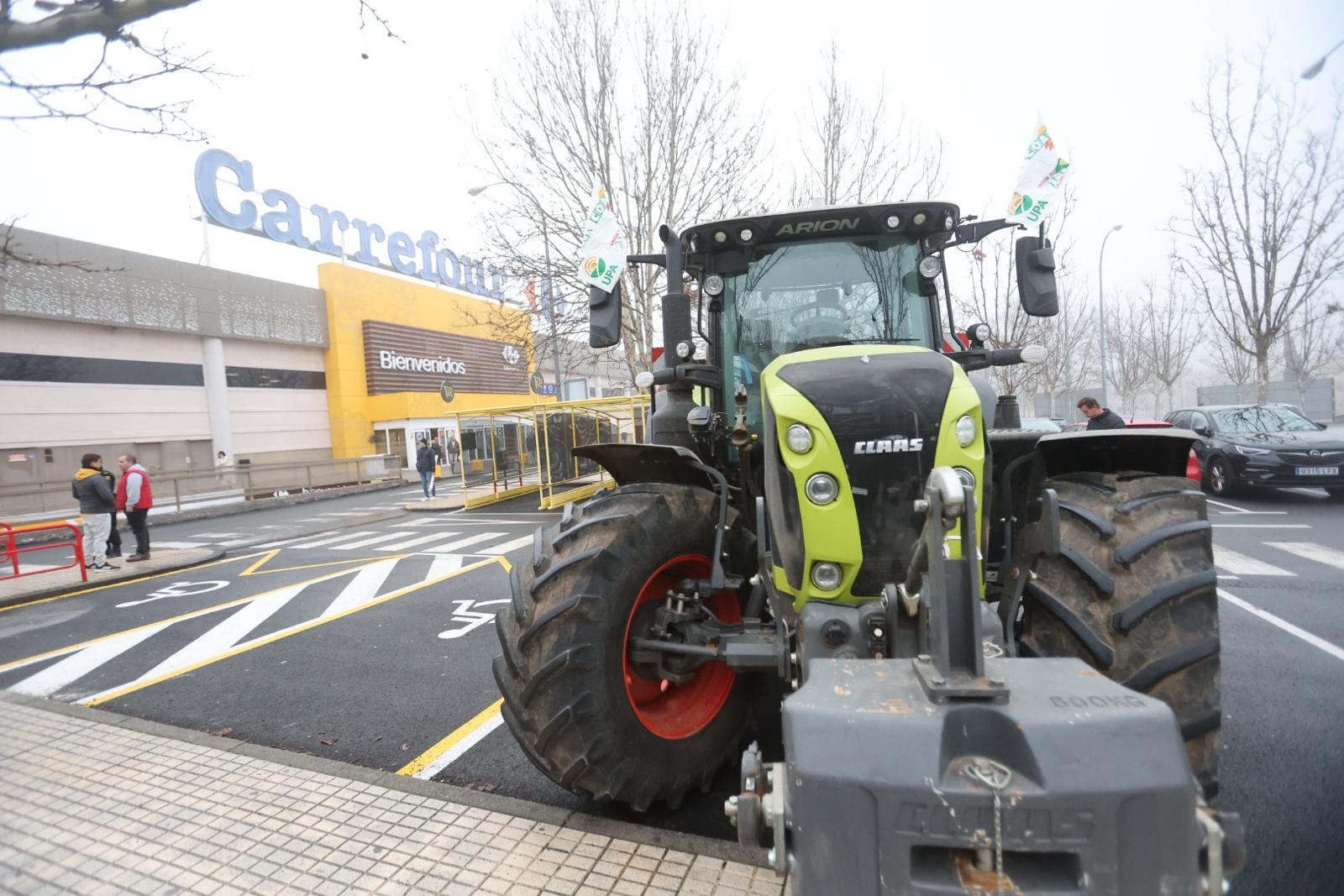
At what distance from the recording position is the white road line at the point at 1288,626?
473 cm

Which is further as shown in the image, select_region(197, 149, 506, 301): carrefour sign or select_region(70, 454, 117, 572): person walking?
select_region(197, 149, 506, 301): carrefour sign

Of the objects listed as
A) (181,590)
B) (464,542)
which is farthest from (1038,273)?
(181,590)

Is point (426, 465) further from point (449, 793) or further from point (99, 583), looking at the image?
point (449, 793)

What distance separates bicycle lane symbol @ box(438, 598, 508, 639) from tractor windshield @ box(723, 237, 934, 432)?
13.2ft

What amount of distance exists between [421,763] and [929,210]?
→ 3971mm

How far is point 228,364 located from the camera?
87.9 ft

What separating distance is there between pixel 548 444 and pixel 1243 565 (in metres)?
13.5

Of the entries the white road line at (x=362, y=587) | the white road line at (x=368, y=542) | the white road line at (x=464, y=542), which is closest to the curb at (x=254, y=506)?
the white road line at (x=368, y=542)

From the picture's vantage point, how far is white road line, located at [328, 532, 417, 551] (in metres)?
12.1

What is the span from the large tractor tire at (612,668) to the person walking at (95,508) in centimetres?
1092

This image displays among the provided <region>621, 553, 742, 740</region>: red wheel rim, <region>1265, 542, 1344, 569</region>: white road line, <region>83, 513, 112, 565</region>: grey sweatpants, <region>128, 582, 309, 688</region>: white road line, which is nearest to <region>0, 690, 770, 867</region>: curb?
<region>621, 553, 742, 740</region>: red wheel rim

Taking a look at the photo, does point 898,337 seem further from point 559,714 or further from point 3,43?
point 3,43

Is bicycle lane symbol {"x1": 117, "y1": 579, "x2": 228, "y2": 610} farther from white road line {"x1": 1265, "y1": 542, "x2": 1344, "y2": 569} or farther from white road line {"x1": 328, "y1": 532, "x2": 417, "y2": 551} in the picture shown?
white road line {"x1": 1265, "y1": 542, "x2": 1344, "y2": 569}

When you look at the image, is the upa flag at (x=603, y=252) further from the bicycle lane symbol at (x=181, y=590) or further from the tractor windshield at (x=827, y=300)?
the bicycle lane symbol at (x=181, y=590)
